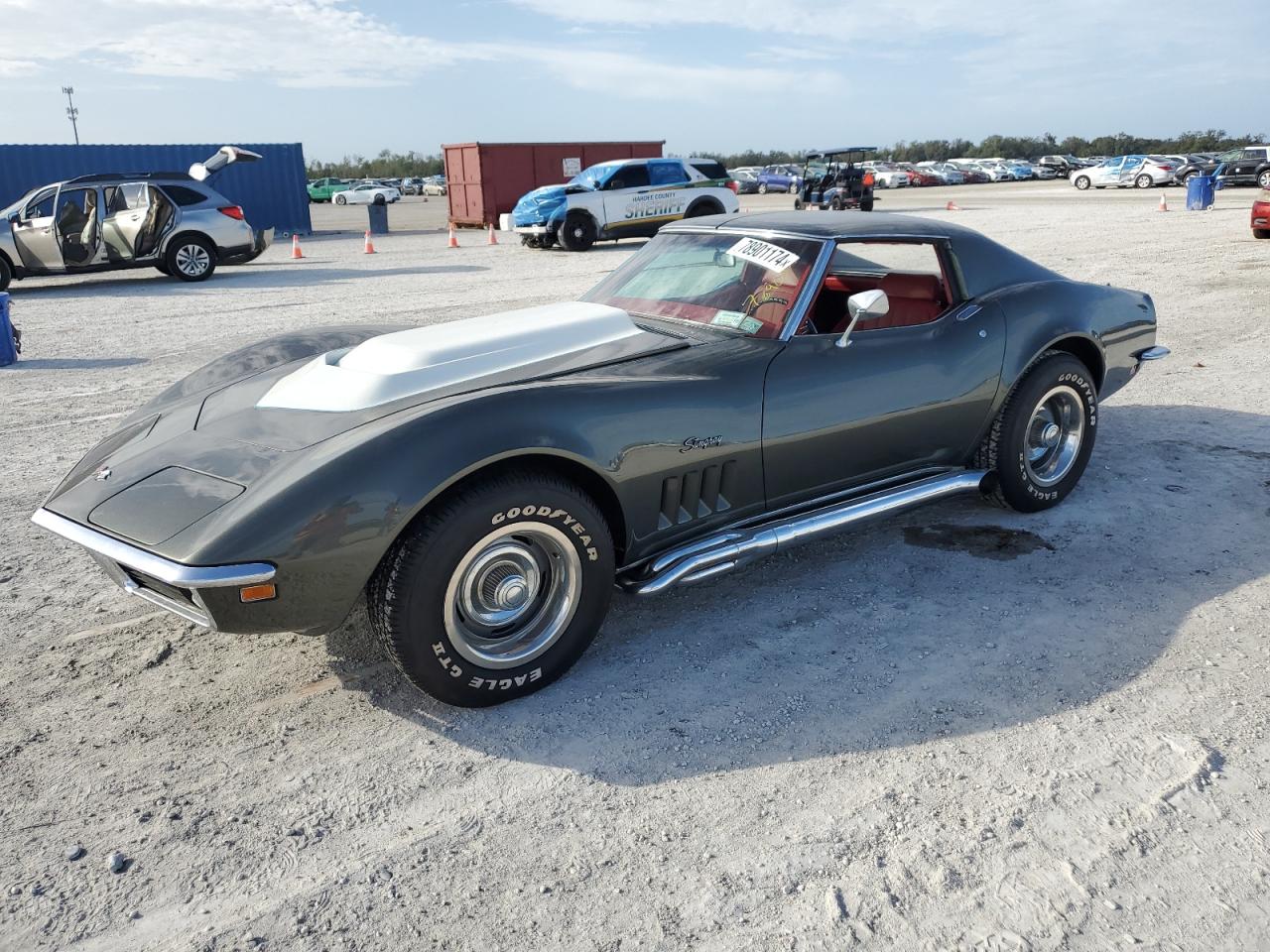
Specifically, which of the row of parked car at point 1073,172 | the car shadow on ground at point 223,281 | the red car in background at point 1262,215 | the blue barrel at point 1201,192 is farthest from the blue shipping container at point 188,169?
the blue barrel at point 1201,192

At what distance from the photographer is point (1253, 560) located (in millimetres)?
4180

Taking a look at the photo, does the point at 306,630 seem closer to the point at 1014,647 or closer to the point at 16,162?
the point at 1014,647

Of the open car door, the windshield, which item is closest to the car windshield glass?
the open car door

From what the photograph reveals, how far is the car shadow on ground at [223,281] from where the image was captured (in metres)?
14.1

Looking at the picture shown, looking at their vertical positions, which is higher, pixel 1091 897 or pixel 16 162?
pixel 16 162

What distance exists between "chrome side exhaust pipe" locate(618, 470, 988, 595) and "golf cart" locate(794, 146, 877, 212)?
2073 centimetres

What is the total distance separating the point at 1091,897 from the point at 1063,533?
244cm

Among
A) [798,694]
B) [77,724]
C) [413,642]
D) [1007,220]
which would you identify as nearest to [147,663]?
[77,724]

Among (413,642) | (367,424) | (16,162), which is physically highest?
(16,162)

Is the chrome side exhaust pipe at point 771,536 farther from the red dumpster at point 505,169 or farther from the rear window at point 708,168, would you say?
the red dumpster at point 505,169

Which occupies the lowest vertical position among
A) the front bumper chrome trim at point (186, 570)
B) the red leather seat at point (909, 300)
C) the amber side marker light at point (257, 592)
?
the amber side marker light at point (257, 592)

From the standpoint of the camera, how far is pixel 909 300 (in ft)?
15.5

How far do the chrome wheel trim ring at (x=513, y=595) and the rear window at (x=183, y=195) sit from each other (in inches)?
543

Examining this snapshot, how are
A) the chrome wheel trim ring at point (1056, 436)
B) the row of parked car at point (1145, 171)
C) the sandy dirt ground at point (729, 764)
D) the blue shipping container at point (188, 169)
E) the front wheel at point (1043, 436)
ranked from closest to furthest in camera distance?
the sandy dirt ground at point (729, 764)
the front wheel at point (1043, 436)
the chrome wheel trim ring at point (1056, 436)
the blue shipping container at point (188, 169)
the row of parked car at point (1145, 171)
